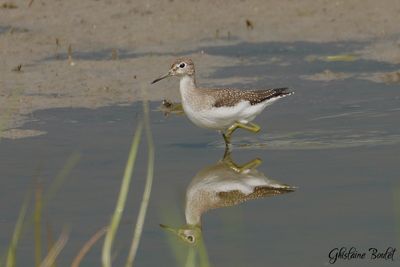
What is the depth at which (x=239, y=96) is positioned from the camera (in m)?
11.1

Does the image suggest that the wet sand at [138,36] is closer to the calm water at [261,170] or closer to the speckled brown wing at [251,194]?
the calm water at [261,170]

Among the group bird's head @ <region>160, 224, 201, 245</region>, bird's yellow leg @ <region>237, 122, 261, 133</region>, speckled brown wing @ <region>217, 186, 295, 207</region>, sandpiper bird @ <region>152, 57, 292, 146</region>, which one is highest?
sandpiper bird @ <region>152, 57, 292, 146</region>

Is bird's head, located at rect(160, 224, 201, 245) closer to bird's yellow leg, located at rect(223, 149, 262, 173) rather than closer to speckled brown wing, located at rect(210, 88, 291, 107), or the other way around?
bird's yellow leg, located at rect(223, 149, 262, 173)

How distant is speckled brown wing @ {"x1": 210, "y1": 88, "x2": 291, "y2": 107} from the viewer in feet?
36.1

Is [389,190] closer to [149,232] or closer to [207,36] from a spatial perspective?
[149,232]

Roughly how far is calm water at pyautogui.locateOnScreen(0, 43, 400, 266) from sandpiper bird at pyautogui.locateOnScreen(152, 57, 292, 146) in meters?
0.18

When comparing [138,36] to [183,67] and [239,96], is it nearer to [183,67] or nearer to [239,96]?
[183,67]

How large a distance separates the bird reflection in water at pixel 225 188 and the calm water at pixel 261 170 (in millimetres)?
88

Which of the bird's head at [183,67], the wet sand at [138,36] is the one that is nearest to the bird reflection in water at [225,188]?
the bird's head at [183,67]

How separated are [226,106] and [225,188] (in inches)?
72.5

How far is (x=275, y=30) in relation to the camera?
14.7 metres

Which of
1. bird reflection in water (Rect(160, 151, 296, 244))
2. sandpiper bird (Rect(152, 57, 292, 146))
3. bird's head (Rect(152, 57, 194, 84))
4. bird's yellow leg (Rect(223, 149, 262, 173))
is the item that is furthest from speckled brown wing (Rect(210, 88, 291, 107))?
bird reflection in water (Rect(160, 151, 296, 244))

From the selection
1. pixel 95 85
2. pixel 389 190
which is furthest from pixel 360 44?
pixel 389 190

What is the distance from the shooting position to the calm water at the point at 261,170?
771cm
